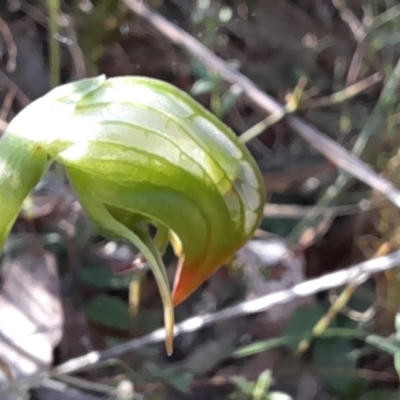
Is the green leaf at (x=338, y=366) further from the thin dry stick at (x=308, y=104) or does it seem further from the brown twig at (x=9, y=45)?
the brown twig at (x=9, y=45)

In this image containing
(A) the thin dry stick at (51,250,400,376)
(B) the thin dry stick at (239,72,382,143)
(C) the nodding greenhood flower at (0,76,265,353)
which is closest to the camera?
(C) the nodding greenhood flower at (0,76,265,353)

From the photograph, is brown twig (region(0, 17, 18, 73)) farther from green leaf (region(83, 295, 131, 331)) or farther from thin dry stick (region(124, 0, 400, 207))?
green leaf (region(83, 295, 131, 331))

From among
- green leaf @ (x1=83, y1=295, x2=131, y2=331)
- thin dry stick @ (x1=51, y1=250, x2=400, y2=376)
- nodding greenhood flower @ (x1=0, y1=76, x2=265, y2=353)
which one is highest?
nodding greenhood flower @ (x1=0, y1=76, x2=265, y2=353)

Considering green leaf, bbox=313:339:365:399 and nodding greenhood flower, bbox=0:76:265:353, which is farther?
green leaf, bbox=313:339:365:399

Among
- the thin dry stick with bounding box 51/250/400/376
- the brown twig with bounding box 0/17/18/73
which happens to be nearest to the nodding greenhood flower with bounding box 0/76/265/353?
the thin dry stick with bounding box 51/250/400/376

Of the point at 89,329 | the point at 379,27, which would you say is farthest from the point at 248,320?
the point at 379,27

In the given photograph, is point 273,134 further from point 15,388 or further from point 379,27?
point 15,388

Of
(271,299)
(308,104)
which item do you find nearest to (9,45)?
(308,104)

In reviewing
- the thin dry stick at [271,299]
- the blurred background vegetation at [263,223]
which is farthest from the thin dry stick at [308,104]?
the thin dry stick at [271,299]
